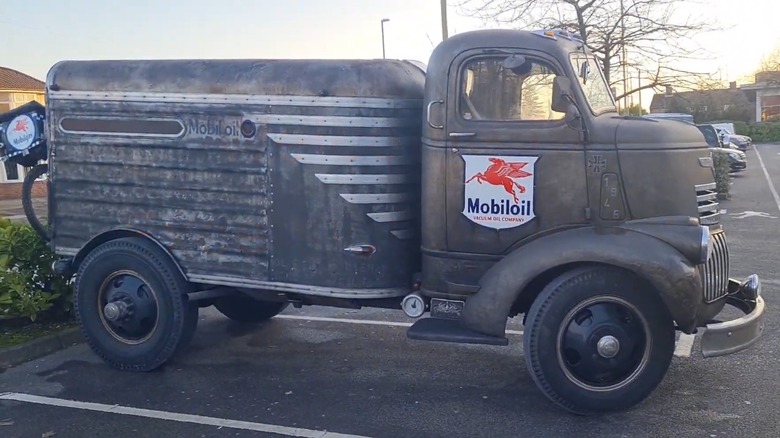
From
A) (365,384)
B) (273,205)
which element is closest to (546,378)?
(365,384)

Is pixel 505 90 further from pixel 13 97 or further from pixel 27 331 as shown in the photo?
pixel 13 97

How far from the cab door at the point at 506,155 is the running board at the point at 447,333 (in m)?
0.57

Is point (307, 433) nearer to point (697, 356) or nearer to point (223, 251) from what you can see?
point (223, 251)

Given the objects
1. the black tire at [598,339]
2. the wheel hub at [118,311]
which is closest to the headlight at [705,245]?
the black tire at [598,339]

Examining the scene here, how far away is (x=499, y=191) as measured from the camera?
19.1 ft

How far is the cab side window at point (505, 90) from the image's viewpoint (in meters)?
5.82

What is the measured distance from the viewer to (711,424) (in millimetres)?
5312

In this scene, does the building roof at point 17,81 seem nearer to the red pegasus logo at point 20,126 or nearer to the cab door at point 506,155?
the red pegasus logo at point 20,126

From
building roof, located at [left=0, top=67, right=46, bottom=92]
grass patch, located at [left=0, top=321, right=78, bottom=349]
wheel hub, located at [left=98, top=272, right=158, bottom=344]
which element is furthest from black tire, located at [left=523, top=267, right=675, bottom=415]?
building roof, located at [left=0, top=67, right=46, bottom=92]

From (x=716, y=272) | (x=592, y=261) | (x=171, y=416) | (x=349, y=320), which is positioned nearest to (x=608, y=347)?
(x=592, y=261)

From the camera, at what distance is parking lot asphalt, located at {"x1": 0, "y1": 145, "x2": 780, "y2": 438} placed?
17.9ft

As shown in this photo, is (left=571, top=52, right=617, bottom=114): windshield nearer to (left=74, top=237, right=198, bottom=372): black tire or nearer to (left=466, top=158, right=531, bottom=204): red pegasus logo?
(left=466, top=158, right=531, bottom=204): red pegasus logo

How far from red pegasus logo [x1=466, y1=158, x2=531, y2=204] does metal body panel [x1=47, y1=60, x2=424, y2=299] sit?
684mm

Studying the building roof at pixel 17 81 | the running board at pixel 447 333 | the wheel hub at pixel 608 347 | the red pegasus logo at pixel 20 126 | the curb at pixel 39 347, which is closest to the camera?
the wheel hub at pixel 608 347
